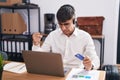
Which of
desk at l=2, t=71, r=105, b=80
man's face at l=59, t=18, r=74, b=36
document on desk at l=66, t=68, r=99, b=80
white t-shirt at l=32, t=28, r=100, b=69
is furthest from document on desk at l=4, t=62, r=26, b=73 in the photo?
man's face at l=59, t=18, r=74, b=36

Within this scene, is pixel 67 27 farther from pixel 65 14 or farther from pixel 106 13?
pixel 106 13

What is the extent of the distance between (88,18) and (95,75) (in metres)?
1.76

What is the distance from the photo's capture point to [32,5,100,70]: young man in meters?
1.95

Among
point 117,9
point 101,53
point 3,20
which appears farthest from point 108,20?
point 3,20

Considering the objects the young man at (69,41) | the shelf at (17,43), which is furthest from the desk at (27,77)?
the shelf at (17,43)

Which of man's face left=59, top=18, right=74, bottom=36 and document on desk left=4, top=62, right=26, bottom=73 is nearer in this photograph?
document on desk left=4, top=62, right=26, bottom=73

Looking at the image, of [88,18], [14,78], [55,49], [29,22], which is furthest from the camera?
[29,22]

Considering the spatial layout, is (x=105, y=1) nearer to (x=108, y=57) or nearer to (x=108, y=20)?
(x=108, y=20)

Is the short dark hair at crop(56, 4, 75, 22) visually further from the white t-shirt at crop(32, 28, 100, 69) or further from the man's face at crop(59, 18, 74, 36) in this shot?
the white t-shirt at crop(32, 28, 100, 69)

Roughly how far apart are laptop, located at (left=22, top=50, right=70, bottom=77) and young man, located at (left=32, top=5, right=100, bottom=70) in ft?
1.28

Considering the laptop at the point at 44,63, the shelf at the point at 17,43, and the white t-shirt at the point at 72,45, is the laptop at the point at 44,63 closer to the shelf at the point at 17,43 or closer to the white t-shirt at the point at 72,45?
the white t-shirt at the point at 72,45

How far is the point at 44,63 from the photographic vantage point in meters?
1.55

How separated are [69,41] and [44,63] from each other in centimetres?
63

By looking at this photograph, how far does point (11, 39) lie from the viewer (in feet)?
11.1
